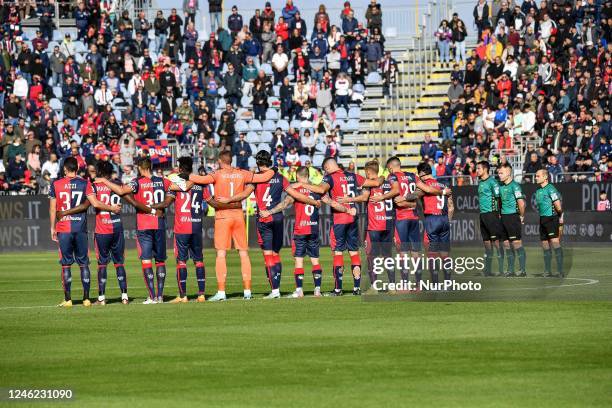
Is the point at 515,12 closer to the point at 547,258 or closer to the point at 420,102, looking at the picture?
the point at 420,102

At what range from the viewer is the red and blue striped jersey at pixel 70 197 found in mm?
21719

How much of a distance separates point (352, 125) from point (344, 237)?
25690 millimetres

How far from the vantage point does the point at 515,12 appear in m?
47.2

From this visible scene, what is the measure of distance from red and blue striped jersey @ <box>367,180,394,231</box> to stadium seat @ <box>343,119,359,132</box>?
25108 mm

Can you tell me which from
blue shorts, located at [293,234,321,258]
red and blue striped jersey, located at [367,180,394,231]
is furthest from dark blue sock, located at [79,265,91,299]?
red and blue striped jersey, located at [367,180,394,231]

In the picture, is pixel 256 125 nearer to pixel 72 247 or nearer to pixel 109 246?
pixel 109 246

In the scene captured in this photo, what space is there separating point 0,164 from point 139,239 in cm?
2485

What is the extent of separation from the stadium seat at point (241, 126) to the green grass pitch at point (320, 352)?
2747cm

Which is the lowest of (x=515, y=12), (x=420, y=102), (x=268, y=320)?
(x=268, y=320)

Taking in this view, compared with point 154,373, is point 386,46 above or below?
above

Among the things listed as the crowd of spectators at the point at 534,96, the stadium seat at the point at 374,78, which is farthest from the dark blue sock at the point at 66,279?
the stadium seat at the point at 374,78

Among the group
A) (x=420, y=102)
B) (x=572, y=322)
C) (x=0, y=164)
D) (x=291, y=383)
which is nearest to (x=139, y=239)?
(x=572, y=322)

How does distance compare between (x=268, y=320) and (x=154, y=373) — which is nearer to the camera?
(x=154, y=373)

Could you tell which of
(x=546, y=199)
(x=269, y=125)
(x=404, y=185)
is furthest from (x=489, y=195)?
(x=269, y=125)
